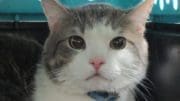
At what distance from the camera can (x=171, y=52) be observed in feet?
4.33

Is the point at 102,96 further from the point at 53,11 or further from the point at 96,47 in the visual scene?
the point at 53,11

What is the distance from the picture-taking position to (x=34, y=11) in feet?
4.52

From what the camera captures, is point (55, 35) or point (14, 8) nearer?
point (55, 35)

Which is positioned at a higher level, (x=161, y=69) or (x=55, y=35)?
(x=55, y=35)

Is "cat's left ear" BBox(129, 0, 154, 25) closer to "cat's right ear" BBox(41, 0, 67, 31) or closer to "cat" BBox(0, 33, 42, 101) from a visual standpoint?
"cat's right ear" BBox(41, 0, 67, 31)

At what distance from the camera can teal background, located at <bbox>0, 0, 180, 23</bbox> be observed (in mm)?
1355

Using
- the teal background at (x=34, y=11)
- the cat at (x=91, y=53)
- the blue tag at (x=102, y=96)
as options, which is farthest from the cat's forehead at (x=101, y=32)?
the teal background at (x=34, y=11)

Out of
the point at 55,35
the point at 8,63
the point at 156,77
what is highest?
the point at 55,35

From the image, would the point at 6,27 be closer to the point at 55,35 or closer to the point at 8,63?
the point at 8,63

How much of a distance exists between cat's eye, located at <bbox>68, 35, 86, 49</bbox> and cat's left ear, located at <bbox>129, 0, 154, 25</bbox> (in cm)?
16

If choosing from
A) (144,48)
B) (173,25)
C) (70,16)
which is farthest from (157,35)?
(70,16)

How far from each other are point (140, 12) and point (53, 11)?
9.2 inches

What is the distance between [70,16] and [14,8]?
1.35ft

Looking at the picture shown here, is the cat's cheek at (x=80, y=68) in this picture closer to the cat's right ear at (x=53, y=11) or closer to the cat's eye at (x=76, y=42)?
the cat's eye at (x=76, y=42)
